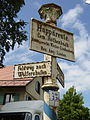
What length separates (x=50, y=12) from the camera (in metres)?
7.02

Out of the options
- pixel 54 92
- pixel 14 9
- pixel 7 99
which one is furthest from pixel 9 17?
pixel 7 99

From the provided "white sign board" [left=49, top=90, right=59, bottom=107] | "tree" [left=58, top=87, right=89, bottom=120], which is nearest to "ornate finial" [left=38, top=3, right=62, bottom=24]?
"white sign board" [left=49, top=90, right=59, bottom=107]

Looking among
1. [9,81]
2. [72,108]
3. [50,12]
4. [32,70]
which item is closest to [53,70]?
[32,70]

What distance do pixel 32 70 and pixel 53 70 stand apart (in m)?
0.60

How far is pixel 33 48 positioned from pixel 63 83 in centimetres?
171

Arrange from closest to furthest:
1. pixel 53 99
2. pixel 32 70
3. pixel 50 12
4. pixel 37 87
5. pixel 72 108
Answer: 1. pixel 53 99
2. pixel 32 70
3. pixel 50 12
4. pixel 72 108
5. pixel 37 87

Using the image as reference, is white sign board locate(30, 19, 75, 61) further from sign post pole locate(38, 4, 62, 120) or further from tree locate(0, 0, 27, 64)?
tree locate(0, 0, 27, 64)

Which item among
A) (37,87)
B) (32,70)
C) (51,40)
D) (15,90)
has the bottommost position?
(32,70)

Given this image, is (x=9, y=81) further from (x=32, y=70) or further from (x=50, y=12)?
(x=32, y=70)

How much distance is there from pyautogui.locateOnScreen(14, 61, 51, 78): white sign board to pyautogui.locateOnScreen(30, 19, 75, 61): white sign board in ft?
1.30

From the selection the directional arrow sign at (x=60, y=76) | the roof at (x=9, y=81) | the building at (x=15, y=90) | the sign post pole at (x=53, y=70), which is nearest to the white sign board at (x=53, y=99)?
the sign post pole at (x=53, y=70)

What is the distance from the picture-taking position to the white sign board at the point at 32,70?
629 cm

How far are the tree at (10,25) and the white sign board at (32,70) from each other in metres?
6.82

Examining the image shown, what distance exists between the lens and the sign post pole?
20.0 ft
